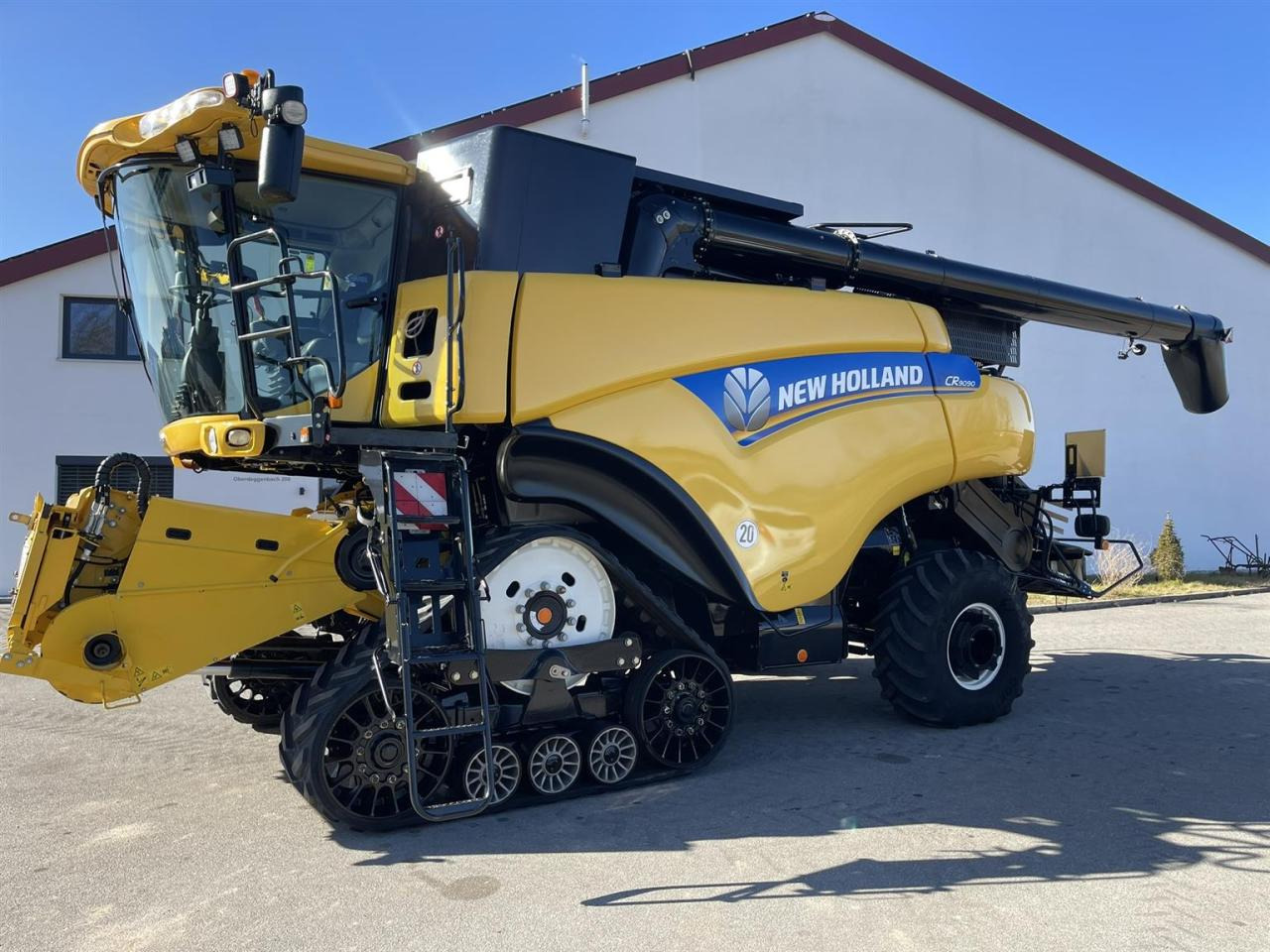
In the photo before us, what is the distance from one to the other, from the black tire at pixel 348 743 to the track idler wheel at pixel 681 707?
42.8 inches

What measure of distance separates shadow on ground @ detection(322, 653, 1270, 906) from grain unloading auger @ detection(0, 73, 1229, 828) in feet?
0.94

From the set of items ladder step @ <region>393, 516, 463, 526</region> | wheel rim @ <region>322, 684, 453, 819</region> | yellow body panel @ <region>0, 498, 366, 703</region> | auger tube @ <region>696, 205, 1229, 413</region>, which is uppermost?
auger tube @ <region>696, 205, 1229, 413</region>

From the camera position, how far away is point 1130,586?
16312mm

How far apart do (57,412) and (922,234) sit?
1453cm

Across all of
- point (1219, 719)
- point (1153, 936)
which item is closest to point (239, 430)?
point (1153, 936)

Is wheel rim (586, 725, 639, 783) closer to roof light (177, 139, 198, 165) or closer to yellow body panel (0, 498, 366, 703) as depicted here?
yellow body panel (0, 498, 366, 703)

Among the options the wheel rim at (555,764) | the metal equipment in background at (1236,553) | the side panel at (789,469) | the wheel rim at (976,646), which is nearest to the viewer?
the wheel rim at (555,764)

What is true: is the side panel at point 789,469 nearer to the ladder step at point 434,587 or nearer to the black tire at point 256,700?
the ladder step at point 434,587

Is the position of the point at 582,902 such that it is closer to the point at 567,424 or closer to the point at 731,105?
the point at 567,424

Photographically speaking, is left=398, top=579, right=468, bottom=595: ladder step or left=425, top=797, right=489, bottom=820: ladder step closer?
left=425, top=797, right=489, bottom=820: ladder step

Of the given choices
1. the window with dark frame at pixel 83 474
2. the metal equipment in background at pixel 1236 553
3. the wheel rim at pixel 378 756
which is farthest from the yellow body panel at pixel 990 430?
the metal equipment in background at pixel 1236 553

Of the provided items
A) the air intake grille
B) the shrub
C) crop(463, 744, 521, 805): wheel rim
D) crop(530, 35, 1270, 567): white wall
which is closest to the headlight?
crop(463, 744, 521, 805): wheel rim

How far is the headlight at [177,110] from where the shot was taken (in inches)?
175

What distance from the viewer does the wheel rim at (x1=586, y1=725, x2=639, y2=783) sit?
17.1 feet
